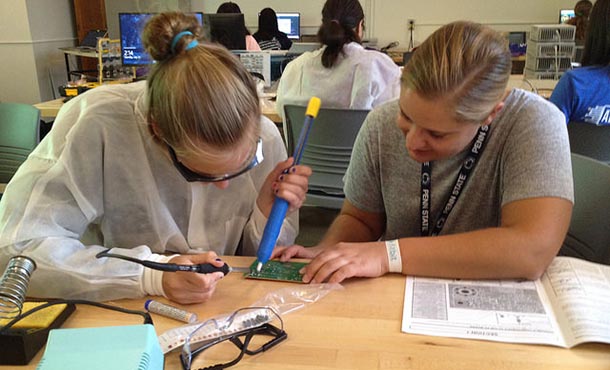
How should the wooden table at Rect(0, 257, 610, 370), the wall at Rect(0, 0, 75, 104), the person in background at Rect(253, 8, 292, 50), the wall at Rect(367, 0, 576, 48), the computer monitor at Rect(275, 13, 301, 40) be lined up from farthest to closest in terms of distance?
the computer monitor at Rect(275, 13, 301, 40) → the wall at Rect(367, 0, 576, 48) → the person in background at Rect(253, 8, 292, 50) → the wall at Rect(0, 0, 75, 104) → the wooden table at Rect(0, 257, 610, 370)

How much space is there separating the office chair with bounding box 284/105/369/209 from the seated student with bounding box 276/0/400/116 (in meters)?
0.25

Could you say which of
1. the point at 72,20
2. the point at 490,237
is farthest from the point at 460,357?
the point at 72,20

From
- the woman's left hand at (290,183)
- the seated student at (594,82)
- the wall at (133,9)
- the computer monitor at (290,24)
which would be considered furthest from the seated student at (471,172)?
the computer monitor at (290,24)

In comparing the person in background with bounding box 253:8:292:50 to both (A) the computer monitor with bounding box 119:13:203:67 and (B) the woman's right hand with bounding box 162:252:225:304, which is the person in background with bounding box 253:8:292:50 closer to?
(A) the computer monitor with bounding box 119:13:203:67

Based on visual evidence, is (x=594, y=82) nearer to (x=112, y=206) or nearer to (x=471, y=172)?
(x=471, y=172)

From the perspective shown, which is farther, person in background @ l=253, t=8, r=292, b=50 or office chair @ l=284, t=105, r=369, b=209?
person in background @ l=253, t=8, r=292, b=50

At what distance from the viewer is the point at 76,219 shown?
1.04 meters

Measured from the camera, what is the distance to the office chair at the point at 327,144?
2.18 metres

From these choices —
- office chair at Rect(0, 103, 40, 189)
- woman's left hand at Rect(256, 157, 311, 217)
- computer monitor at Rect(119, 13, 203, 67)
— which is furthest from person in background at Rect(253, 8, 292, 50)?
woman's left hand at Rect(256, 157, 311, 217)

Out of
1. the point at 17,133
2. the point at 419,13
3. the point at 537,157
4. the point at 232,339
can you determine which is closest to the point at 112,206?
the point at 232,339

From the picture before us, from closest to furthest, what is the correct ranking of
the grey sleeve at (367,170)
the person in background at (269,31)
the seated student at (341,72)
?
the grey sleeve at (367,170) < the seated student at (341,72) < the person in background at (269,31)

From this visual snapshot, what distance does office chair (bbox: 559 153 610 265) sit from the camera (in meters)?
1.14

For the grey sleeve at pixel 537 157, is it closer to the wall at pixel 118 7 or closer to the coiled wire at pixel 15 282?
the coiled wire at pixel 15 282

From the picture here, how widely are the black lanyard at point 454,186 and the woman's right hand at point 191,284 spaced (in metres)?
0.53
